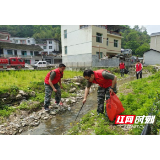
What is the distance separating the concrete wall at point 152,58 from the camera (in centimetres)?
1610

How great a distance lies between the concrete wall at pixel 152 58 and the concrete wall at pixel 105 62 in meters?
3.79

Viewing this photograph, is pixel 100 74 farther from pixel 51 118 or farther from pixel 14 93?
pixel 14 93

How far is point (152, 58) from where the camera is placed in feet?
54.6

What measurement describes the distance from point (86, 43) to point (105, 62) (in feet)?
14.7

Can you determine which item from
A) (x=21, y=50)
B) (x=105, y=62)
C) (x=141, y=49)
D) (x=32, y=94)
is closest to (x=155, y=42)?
(x=105, y=62)

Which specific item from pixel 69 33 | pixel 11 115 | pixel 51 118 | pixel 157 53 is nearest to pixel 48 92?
pixel 51 118

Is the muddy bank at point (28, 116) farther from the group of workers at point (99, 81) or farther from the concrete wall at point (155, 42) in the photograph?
the concrete wall at point (155, 42)

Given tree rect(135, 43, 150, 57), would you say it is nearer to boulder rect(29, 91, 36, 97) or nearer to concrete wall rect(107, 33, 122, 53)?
concrete wall rect(107, 33, 122, 53)

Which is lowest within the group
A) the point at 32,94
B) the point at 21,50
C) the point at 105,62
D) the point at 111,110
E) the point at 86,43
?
the point at 32,94

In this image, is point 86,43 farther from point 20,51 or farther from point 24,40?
point 24,40

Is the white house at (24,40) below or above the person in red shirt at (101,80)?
above

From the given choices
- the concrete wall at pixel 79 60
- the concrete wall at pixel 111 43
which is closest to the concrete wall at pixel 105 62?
the concrete wall at pixel 79 60

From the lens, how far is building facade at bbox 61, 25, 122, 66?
66.2 ft

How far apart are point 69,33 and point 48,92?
1967cm
